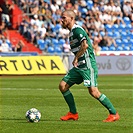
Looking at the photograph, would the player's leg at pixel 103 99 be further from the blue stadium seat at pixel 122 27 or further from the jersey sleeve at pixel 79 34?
the blue stadium seat at pixel 122 27

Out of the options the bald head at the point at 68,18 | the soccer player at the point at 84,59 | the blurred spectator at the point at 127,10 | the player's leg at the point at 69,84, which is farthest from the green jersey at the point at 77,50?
the blurred spectator at the point at 127,10

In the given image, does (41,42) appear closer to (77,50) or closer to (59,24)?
(59,24)

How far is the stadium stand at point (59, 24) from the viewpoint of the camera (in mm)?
35719

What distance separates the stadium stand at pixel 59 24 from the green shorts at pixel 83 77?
75.8 ft

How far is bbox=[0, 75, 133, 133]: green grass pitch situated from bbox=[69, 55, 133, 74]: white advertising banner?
873 cm

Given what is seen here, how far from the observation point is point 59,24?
3672 cm

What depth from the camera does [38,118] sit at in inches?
465

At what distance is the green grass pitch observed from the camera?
10.8 meters

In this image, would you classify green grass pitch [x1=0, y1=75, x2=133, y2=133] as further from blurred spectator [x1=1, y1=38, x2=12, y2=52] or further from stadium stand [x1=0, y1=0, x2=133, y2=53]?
stadium stand [x1=0, y1=0, x2=133, y2=53]

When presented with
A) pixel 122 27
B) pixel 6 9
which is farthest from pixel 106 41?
pixel 6 9

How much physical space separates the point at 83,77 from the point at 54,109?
2977mm

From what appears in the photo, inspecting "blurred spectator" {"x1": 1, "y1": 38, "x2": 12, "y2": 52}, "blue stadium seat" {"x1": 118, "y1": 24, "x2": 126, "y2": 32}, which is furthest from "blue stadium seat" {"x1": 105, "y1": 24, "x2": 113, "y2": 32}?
"blurred spectator" {"x1": 1, "y1": 38, "x2": 12, "y2": 52}

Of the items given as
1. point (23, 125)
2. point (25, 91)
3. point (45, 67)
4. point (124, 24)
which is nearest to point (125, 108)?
point (23, 125)

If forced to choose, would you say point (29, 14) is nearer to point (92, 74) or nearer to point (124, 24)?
point (124, 24)
